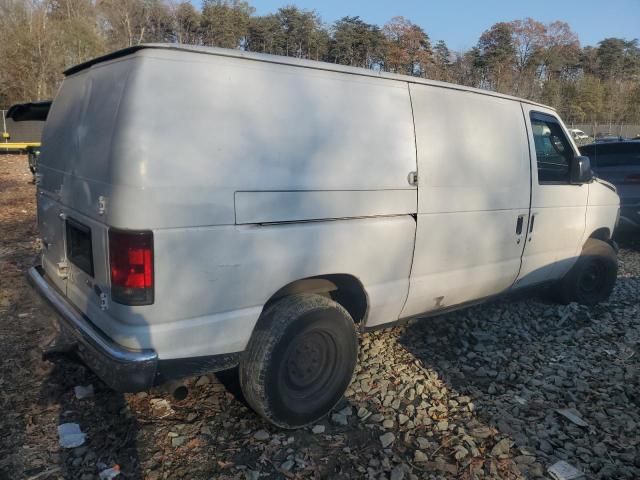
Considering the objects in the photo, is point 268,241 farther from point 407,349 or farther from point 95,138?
point 407,349

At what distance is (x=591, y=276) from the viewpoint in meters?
5.60

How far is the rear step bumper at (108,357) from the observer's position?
2.47 meters

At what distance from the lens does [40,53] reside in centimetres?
2780

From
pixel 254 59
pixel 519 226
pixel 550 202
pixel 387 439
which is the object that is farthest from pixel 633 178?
pixel 254 59

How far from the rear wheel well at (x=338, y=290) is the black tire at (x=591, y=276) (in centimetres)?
302

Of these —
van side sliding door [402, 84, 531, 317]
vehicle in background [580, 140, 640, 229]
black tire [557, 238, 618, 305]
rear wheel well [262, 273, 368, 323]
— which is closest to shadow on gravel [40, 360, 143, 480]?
rear wheel well [262, 273, 368, 323]

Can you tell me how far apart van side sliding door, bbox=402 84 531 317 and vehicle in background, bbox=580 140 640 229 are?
5.06 m

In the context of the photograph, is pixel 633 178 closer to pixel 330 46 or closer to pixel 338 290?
pixel 338 290

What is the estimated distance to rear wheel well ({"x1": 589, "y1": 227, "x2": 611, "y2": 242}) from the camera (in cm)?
551

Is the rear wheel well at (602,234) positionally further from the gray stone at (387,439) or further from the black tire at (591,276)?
the gray stone at (387,439)

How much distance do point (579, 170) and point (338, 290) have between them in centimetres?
275

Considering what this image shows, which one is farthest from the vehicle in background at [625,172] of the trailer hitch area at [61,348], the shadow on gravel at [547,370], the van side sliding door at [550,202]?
the trailer hitch area at [61,348]

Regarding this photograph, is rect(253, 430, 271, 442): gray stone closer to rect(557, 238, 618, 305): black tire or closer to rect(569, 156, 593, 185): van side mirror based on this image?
rect(569, 156, 593, 185): van side mirror

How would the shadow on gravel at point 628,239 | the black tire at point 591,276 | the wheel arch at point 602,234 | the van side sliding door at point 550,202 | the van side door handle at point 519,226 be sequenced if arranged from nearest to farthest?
the van side door handle at point 519,226
the van side sliding door at point 550,202
the black tire at point 591,276
the wheel arch at point 602,234
the shadow on gravel at point 628,239
